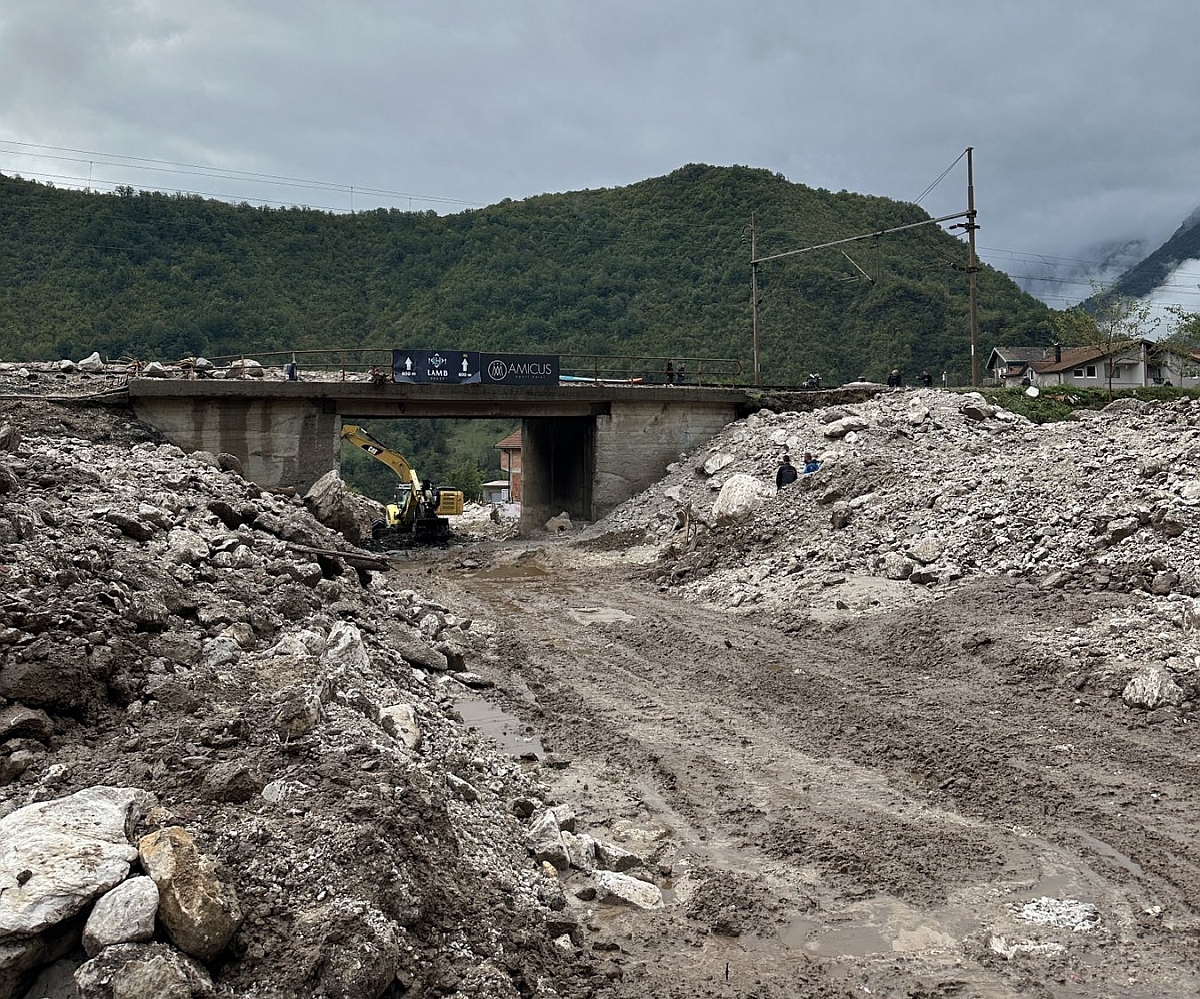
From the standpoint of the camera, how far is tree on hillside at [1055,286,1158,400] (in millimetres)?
53106

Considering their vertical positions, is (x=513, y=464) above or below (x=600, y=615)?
above

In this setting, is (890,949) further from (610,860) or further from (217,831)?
(217,831)

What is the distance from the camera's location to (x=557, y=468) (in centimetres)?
3253

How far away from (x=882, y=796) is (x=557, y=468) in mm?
25324

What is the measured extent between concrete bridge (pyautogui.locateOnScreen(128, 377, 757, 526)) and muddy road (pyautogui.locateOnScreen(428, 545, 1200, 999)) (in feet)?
44.8

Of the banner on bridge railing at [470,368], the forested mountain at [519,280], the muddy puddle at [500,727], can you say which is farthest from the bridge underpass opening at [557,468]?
the forested mountain at [519,280]

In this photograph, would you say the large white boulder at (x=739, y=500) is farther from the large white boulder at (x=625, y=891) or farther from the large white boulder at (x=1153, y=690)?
the large white boulder at (x=625, y=891)

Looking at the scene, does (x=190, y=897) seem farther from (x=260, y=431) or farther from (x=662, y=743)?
(x=260, y=431)

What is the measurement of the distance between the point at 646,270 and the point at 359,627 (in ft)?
242

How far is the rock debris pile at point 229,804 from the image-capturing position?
3.99m

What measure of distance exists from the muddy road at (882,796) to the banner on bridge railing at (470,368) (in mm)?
14050

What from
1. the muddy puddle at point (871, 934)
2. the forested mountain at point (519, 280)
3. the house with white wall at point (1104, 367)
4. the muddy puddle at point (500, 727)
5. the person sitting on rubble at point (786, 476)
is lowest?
the muddy puddle at point (500, 727)

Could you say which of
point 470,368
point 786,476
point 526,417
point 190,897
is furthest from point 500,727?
point 526,417

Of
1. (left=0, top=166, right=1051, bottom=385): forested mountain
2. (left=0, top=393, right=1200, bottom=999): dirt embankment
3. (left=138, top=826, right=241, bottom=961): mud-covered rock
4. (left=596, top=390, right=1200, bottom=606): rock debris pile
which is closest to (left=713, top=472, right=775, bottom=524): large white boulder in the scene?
(left=596, top=390, right=1200, bottom=606): rock debris pile
